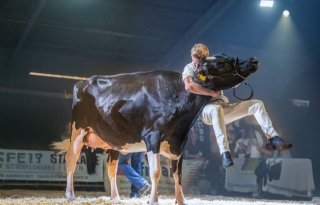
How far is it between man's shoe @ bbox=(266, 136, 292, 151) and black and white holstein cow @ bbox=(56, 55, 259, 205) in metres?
0.78

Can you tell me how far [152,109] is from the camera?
231 inches

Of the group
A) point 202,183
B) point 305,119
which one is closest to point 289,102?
point 305,119

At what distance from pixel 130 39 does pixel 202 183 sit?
436 cm

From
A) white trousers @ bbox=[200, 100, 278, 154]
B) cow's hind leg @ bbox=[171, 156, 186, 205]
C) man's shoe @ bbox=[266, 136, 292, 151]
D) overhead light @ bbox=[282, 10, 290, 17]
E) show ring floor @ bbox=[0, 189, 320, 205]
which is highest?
overhead light @ bbox=[282, 10, 290, 17]

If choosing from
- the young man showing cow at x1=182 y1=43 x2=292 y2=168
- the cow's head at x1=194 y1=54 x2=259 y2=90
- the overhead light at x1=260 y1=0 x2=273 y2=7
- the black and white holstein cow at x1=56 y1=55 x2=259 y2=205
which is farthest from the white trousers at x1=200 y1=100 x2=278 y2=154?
the overhead light at x1=260 y1=0 x2=273 y2=7

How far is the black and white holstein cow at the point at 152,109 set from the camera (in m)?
5.64

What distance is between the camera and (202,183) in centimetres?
1128

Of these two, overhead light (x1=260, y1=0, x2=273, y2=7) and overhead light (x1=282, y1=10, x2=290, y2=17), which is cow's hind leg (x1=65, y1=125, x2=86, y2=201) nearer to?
overhead light (x1=260, y1=0, x2=273, y2=7)

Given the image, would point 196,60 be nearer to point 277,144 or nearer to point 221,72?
point 221,72

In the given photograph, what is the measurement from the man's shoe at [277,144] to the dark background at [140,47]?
6532 millimetres

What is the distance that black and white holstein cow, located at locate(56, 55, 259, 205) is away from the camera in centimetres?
564

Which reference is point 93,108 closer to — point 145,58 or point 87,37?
point 87,37

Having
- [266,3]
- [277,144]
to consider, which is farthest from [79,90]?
[266,3]

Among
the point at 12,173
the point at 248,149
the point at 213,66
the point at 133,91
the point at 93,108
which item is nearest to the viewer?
the point at 213,66
